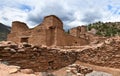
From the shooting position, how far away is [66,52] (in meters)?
11.7

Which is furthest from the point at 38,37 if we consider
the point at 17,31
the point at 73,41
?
the point at 73,41

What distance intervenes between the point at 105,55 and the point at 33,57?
5223 mm

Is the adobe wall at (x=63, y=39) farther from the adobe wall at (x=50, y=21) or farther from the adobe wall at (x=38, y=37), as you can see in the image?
the adobe wall at (x=38, y=37)

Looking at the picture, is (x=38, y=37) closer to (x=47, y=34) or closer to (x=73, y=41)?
(x=47, y=34)

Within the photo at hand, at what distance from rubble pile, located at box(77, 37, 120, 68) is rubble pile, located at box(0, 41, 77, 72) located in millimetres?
1338

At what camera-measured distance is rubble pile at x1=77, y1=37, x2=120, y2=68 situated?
12.2 meters

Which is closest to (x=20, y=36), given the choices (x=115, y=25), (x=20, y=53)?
(x=20, y=53)

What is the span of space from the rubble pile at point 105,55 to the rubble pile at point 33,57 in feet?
4.39

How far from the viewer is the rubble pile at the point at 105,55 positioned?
12195mm

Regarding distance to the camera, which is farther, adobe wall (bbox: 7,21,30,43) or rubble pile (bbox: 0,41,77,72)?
adobe wall (bbox: 7,21,30,43)

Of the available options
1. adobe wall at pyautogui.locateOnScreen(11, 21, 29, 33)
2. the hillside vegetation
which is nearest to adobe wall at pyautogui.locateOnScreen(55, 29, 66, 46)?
adobe wall at pyautogui.locateOnScreen(11, 21, 29, 33)

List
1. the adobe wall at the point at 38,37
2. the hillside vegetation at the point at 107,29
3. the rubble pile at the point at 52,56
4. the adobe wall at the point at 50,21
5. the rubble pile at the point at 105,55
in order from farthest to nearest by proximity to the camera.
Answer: the hillside vegetation at the point at 107,29, the adobe wall at the point at 50,21, the adobe wall at the point at 38,37, the rubble pile at the point at 105,55, the rubble pile at the point at 52,56

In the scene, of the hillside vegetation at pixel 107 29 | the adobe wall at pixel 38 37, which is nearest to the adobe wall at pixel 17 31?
the adobe wall at pixel 38 37

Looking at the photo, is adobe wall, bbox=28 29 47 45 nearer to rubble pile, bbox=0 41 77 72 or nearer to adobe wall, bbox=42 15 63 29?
adobe wall, bbox=42 15 63 29
